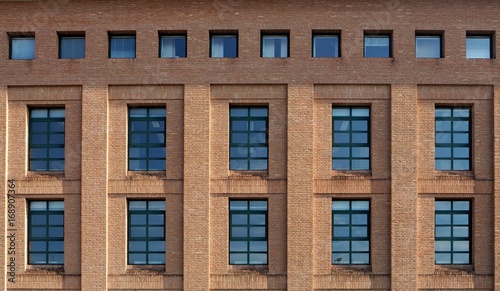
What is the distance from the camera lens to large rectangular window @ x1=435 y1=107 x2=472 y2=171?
22.2 metres

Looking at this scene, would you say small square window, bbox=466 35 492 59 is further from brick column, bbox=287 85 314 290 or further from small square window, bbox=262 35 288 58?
small square window, bbox=262 35 288 58

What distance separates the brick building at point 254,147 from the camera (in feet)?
71.1

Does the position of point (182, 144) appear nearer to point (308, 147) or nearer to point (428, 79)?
point (308, 147)

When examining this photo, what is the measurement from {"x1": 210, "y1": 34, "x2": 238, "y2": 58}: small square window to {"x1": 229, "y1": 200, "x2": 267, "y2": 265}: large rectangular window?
504cm

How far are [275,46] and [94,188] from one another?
308 inches

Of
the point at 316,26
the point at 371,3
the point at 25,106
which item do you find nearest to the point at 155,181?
the point at 25,106

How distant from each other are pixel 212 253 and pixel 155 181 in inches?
122

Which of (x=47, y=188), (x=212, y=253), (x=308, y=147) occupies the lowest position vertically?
(x=212, y=253)

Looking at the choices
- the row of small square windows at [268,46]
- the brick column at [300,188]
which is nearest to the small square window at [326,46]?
the row of small square windows at [268,46]

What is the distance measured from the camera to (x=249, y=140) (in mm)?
22219

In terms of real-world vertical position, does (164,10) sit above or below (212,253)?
above

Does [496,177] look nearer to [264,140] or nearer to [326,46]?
[326,46]

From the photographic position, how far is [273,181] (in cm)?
2180

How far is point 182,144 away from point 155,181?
60.7 inches
